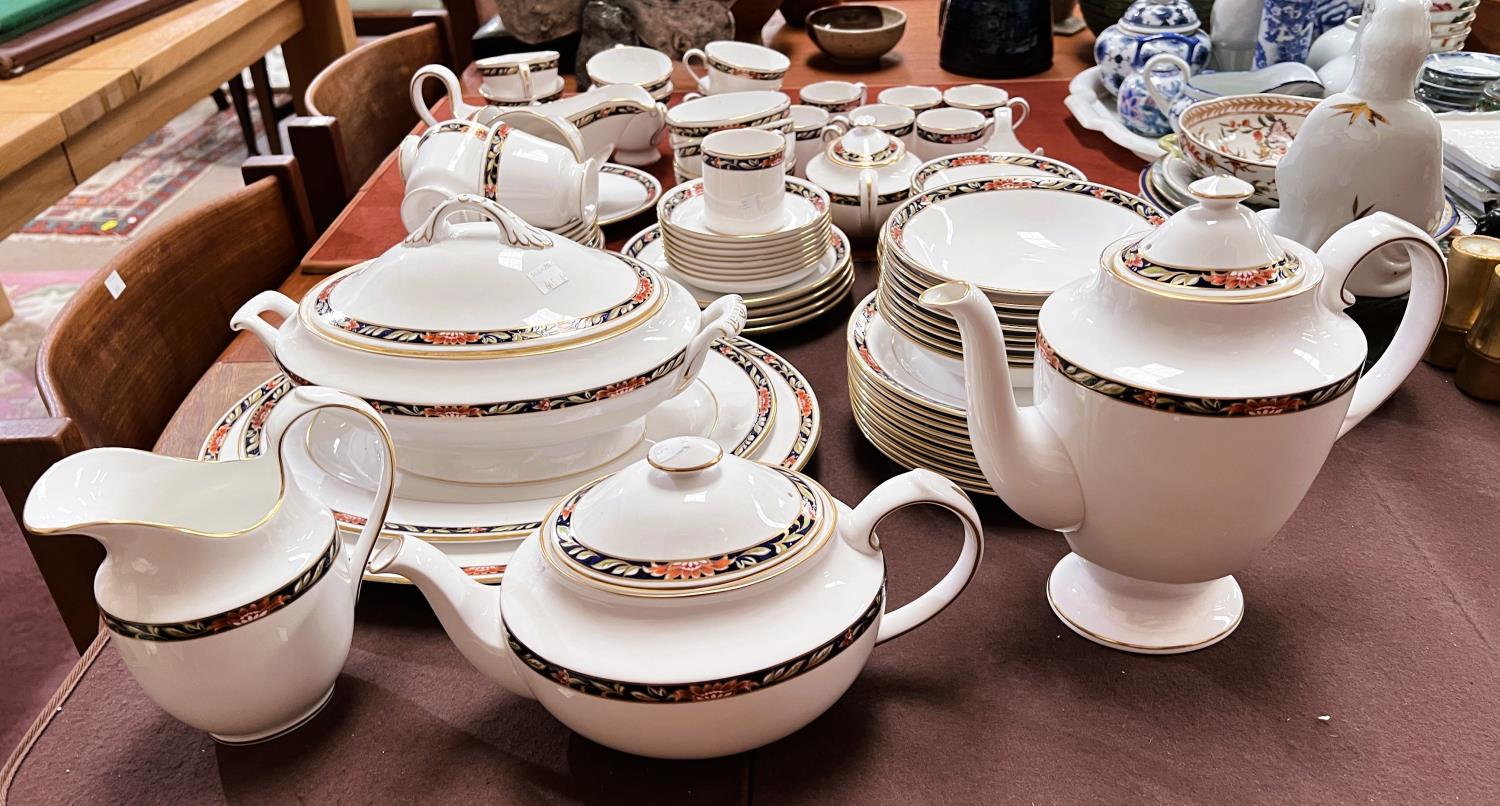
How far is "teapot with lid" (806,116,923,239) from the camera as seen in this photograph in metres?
1.17

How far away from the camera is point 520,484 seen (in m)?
0.74

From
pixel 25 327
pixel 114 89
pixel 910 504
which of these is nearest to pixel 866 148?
pixel 910 504

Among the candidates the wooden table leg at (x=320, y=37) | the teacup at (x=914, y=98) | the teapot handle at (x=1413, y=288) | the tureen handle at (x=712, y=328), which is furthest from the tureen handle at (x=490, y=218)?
the wooden table leg at (x=320, y=37)

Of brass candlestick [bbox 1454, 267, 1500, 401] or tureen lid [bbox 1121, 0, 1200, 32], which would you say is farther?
tureen lid [bbox 1121, 0, 1200, 32]

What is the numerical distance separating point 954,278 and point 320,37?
87.4 inches

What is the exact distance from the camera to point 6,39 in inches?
65.5


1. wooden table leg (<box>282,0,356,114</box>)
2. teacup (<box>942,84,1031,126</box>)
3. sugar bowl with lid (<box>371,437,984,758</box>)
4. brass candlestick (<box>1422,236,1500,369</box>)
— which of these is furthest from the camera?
wooden table leg (<box>282,0,356,114</box>)

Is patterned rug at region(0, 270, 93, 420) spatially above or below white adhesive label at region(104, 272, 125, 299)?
below

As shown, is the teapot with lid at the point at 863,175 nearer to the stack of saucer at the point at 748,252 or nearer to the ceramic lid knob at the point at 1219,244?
the stack of saucer at the point at 748,252

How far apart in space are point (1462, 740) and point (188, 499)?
2.33ft

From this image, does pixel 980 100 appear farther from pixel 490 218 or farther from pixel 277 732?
pixel 277 732

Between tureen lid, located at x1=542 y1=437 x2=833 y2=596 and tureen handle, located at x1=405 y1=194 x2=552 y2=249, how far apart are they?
0.86 feet

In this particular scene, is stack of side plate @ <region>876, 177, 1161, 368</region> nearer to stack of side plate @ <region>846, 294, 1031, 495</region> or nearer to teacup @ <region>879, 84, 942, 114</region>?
stack of side plate @ <region>846, 294, 1031, 495</region>

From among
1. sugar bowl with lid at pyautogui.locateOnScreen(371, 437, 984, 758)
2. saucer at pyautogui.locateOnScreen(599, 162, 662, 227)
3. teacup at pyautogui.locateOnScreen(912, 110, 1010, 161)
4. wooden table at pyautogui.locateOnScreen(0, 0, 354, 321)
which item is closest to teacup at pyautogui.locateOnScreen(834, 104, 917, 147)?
teacup at pyautogui.locateOnScreen(912, 110, 1010, 161)
